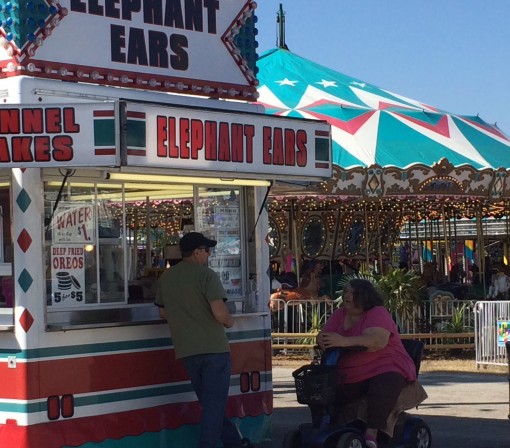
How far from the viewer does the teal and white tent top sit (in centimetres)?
2325

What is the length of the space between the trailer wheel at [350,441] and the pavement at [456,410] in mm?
1510

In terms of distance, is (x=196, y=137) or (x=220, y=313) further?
(x=220, y=313)

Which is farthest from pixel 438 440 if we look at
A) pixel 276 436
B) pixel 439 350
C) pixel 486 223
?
pixel 486 223

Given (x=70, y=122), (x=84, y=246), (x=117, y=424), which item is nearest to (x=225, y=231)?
(x=84, y=246)

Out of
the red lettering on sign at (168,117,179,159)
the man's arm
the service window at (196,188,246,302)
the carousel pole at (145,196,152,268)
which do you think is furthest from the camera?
the carousel pole at (145,196,152,268)

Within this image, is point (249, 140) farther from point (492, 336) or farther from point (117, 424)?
point (492, 336)

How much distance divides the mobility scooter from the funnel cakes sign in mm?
2527

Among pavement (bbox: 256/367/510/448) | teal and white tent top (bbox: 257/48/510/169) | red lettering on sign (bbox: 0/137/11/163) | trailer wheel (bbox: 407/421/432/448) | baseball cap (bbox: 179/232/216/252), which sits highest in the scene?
teal and white tent top (bbox: 257/48/510/169)

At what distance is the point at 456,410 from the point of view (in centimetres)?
1291

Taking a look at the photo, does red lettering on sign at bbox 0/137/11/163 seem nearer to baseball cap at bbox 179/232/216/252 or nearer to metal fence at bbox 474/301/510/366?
baseball cap at bbox 179/232/216/252

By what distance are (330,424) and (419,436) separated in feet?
2.72

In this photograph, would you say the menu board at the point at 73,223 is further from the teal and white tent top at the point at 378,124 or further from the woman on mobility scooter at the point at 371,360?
the teal and white tent top at the point at 378,124

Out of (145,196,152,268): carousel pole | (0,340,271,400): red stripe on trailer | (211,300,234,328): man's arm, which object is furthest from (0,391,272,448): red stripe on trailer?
(145,196,152,268): carousel pole

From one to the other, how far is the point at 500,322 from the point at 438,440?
276 inches
